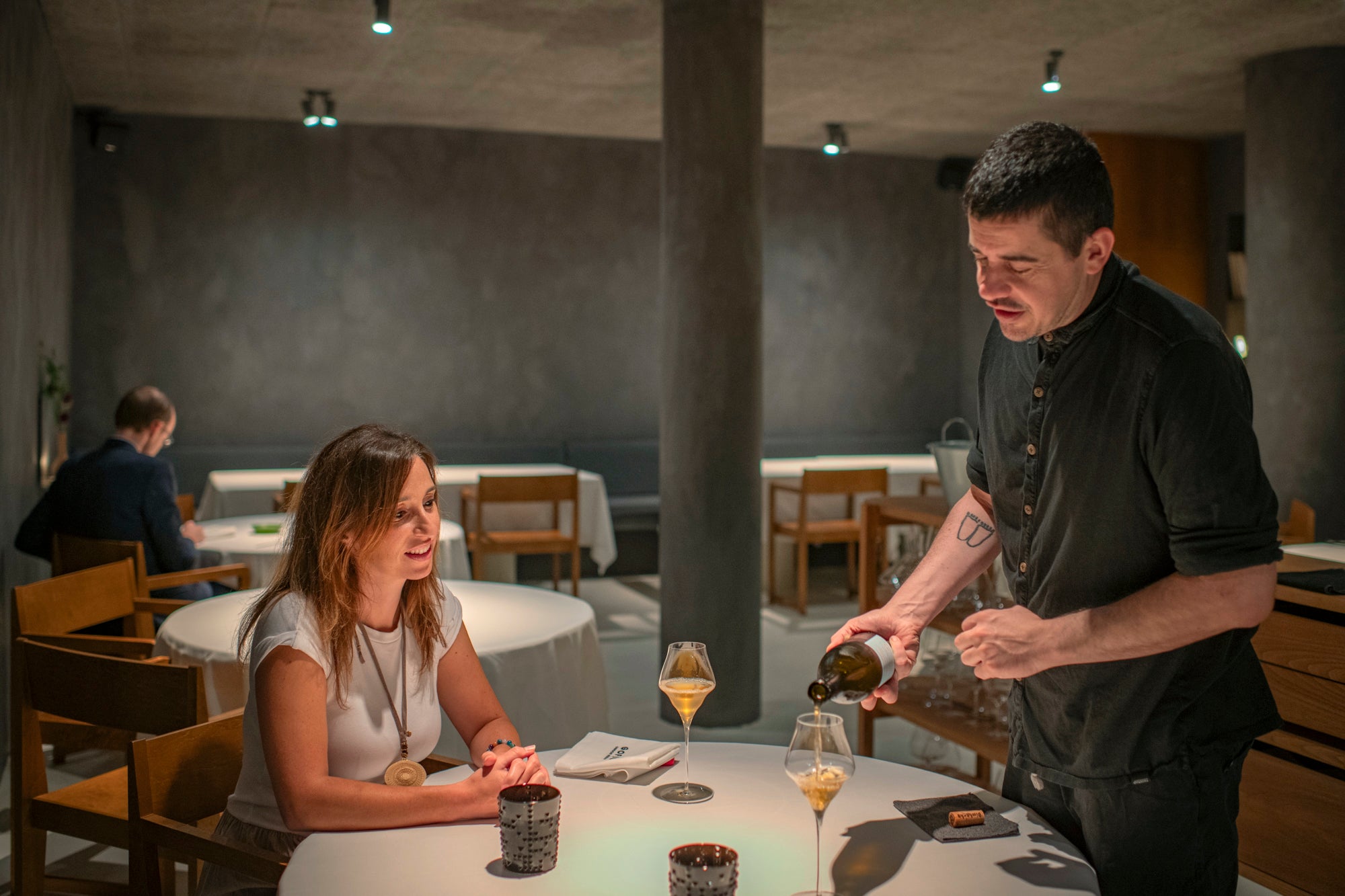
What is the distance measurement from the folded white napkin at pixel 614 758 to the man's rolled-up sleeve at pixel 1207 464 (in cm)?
91

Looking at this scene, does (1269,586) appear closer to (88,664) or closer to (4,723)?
(88,664)

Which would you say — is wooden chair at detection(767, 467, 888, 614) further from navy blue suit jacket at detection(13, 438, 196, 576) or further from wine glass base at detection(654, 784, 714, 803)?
wine glass base at detection(654, 784, 714, 803)

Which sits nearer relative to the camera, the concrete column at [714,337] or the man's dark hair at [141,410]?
the man's dark hair at [141,410]

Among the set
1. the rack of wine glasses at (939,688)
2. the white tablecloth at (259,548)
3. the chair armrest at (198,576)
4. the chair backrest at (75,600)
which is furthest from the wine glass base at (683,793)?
the chair armrest at (198,576)

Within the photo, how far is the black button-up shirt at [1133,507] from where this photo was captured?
4.69ft

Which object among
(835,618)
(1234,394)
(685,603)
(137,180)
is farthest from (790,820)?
(137,180)

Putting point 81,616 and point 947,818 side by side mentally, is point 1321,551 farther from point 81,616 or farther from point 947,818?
point 81,616

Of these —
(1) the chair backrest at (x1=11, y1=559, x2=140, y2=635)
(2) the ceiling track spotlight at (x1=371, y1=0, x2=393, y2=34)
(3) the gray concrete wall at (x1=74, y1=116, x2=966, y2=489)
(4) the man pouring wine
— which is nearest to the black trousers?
(4) the man pouring wine

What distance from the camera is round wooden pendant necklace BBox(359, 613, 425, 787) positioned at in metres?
1.88

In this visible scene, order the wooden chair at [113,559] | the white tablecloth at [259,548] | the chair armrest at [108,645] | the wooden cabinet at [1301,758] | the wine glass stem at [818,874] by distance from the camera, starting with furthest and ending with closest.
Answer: the white tablecloth at [259,548]
the wooden chair at [113,559]
the chair armrest at [108,645]
the wooden cabinet at [1301,758]
the wine glass stem at [818,874]

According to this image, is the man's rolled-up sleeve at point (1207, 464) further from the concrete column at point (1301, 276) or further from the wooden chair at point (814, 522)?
the concrete column at point (1301, 276)

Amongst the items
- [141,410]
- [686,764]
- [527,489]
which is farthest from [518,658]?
[527,489]

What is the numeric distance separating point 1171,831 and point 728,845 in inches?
23.9

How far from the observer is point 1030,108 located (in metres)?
8.14
